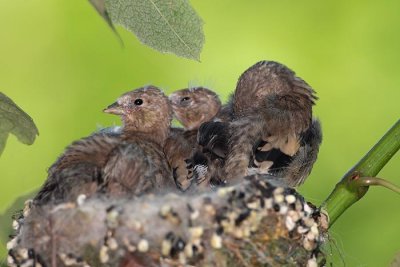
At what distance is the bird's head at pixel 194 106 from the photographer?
3158mm

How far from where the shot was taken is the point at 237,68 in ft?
12.3

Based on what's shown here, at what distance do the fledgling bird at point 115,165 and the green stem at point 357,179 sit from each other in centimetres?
37

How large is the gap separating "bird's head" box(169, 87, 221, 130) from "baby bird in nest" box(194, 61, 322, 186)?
5 centimetres

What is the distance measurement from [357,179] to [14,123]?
772 mm

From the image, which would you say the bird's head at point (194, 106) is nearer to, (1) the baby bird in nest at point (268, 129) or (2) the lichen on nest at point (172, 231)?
(1) the baby bird in nest at point (268, 129)

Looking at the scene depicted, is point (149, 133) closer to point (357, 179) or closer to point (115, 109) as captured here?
point (115, 109)

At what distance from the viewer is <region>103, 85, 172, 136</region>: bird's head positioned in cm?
298

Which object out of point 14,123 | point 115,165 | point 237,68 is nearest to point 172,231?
point 115,165

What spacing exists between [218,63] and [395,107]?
2.01ft

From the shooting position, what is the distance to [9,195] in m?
3.52

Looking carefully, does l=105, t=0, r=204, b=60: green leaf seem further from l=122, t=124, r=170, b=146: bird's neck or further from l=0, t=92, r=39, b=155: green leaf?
l=122, t=124, r=170, b=146: bird's neck

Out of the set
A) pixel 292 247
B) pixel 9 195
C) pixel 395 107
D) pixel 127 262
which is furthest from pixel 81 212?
pixel 395 107

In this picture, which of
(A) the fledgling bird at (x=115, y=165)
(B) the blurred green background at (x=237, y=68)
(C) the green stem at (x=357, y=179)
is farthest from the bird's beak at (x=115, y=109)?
(C) the green stem at (x=357, y=179)

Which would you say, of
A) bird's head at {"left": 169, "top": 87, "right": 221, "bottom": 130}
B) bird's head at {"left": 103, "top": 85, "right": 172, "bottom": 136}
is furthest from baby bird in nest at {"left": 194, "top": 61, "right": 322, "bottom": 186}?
bird's head at {"left": 103, "top": 85, "right": 172, "bottom": 136}
